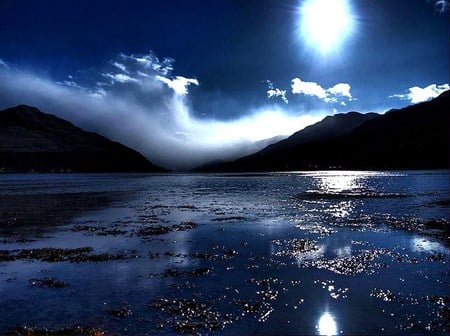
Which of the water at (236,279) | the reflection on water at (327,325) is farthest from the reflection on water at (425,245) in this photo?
the reflection on water at (327,325)

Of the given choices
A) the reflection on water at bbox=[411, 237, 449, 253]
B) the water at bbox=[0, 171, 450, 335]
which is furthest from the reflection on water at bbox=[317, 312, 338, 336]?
the reflection on water at bbox=[411, 237, 449, 253]

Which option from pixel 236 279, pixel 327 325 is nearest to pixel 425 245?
pixel 236 279

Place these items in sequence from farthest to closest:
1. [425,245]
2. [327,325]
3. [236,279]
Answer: [425,245] < [236,279] < [327,325]

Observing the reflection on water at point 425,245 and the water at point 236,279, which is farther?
the reflection on water at point 425,245

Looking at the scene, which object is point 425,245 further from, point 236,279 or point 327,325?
point 327,325

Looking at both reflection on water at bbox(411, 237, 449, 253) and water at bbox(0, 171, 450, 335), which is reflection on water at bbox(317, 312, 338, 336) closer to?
water at bbox(0, 171, 450, 335)

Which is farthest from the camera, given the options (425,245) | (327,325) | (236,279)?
(425,245)

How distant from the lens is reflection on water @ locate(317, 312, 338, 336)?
13.6 meters

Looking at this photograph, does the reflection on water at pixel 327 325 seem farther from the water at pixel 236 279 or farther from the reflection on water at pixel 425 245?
the reflection on water at pixel 425 245

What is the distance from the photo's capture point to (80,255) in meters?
27.0

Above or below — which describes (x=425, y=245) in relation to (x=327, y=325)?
below

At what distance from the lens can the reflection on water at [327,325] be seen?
13.6 m

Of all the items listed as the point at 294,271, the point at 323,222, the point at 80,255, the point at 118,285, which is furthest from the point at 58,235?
the point at 323,222

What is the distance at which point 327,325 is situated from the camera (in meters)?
14.2
